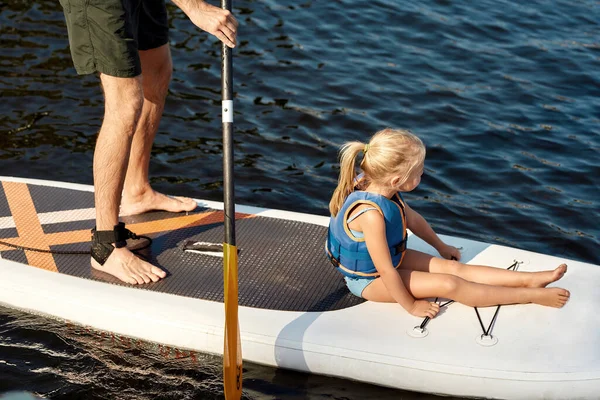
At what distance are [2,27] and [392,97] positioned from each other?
3.82 m

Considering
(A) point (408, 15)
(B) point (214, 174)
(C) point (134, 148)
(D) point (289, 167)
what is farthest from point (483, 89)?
(C) point (134, 148)

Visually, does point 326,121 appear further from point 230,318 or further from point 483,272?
point 230,318

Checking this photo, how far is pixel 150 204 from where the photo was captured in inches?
192

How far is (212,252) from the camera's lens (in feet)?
14.7

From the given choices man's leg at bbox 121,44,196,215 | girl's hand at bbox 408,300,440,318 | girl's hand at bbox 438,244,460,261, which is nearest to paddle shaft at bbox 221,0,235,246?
girl's hand at bbox 408,300,440,318

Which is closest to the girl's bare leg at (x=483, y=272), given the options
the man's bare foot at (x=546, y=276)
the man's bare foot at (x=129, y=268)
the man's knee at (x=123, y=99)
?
the man's bare foot at (x=546, y=276)

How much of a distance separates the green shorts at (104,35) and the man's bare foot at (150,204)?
972 mm

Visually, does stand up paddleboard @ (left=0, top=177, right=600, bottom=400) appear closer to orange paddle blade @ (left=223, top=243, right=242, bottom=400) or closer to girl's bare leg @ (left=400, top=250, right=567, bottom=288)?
girl's bare leg @ (left=400, top=250, right=567, bottom=288)

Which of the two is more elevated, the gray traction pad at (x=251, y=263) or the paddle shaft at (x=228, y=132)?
the paddle shaft at (x=228, y=132)

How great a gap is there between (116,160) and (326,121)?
3.04m

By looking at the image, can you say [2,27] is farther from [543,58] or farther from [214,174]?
[543,58]

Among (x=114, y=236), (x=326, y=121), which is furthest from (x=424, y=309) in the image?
(x=326, y=121)

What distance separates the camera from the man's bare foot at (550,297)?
3992mm

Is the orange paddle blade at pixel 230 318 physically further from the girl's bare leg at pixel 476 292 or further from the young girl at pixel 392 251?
the girl's bare leg at pixel 476 292
